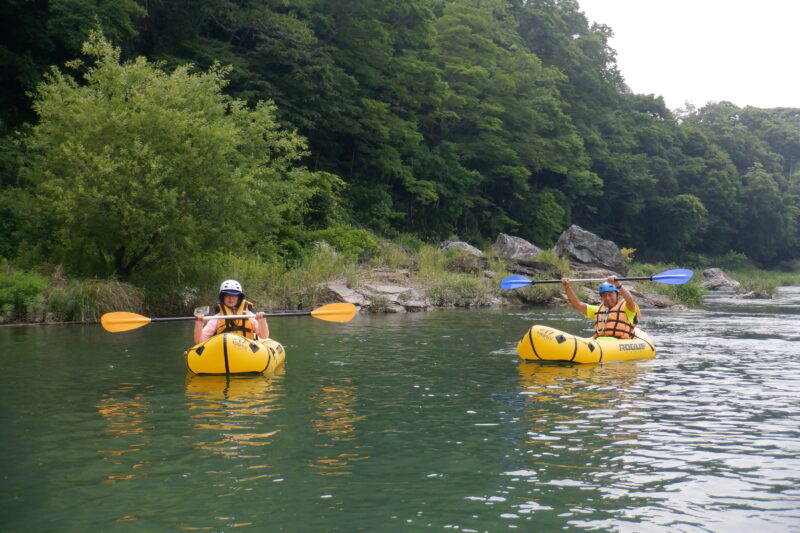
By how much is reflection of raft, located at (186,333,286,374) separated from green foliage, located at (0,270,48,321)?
26.0 ft

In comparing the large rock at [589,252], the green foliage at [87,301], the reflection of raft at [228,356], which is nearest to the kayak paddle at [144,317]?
the reflection of raft at [228,356]

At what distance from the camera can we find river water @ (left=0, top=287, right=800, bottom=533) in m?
4.26

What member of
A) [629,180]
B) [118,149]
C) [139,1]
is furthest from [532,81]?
[118,149]

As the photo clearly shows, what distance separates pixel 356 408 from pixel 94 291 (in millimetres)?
10297

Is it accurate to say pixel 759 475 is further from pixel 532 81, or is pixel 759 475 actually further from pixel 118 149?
pixel 532 81

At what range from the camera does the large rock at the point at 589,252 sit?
30820 mm

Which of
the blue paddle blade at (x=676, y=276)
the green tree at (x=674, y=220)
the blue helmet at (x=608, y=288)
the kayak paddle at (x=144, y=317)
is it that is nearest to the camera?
the kayak paddle at (x=144, y=317)

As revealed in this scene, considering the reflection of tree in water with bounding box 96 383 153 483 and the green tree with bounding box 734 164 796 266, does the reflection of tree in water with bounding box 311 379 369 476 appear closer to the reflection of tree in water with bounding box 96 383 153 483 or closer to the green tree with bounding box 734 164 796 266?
the reflection of tree in water with bounding box 96 383 153 483

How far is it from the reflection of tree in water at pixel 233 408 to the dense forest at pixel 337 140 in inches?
330

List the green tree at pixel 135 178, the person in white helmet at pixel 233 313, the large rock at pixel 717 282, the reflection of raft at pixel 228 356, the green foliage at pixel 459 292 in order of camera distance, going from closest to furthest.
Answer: the reflection of raft at pixel 228 356, the person in white helmet at pixel 233 313, the green tree at pixel 135 178, the green foliage at pixel 459 292, the large rock at pixel 717 282

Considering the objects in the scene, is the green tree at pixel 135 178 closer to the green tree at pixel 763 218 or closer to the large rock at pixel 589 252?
the large rock at pixel 589 252

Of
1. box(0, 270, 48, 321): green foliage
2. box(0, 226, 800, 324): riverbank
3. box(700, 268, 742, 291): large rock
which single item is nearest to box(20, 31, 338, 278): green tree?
box(0, 226, 800, 324): riverbank

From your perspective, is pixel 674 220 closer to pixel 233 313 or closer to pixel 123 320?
pixel 233 313

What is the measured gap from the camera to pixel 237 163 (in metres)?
19.4
